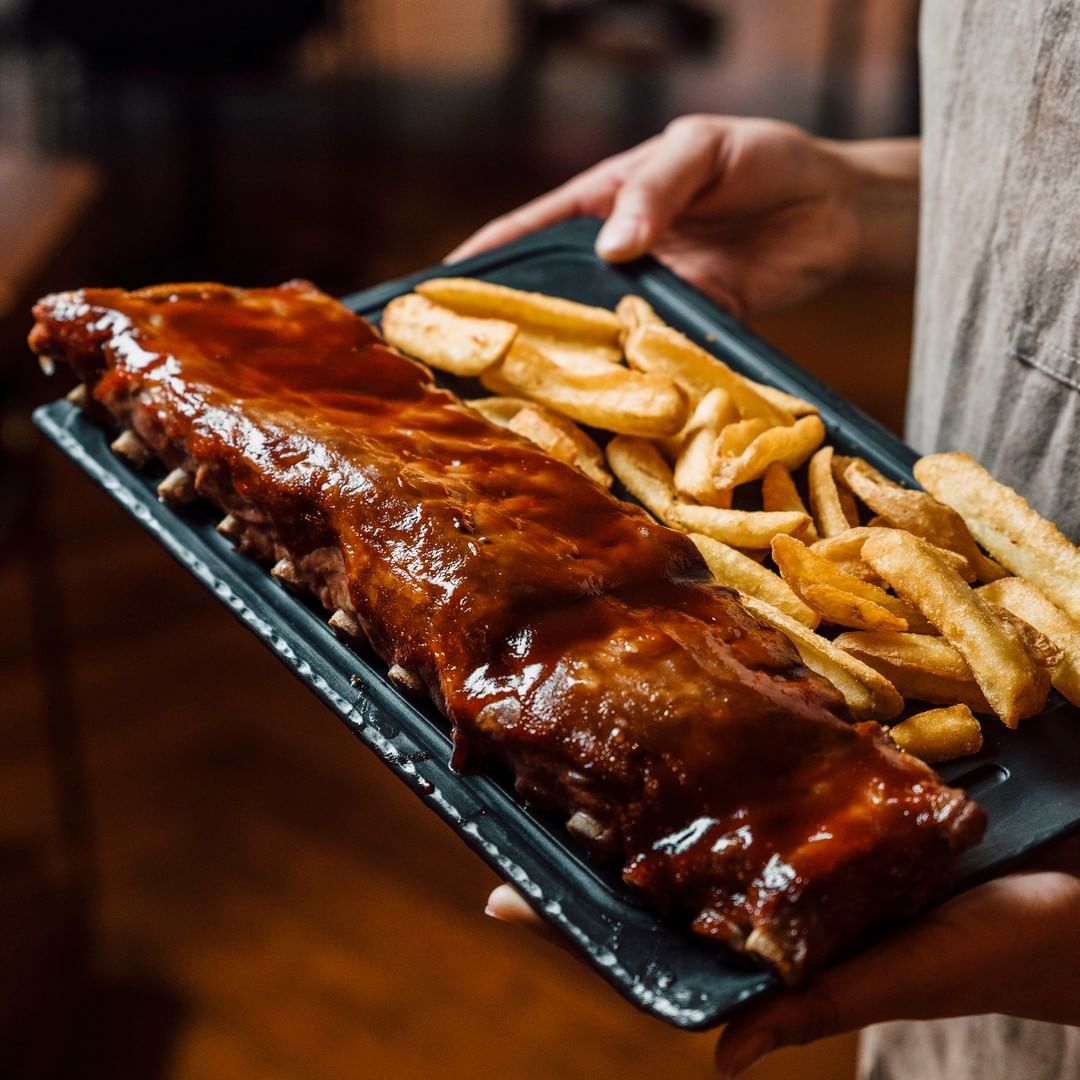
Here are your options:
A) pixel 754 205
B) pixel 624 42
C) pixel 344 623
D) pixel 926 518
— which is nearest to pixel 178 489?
pixel 344 623

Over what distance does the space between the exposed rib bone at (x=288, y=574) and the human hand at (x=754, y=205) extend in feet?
3.56

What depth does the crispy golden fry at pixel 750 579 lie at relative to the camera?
2002 mm

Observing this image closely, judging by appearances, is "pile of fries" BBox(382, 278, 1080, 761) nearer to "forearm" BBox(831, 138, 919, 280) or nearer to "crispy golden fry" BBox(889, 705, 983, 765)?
"crispy golden fry" BBox(889, 705, 983, 765)

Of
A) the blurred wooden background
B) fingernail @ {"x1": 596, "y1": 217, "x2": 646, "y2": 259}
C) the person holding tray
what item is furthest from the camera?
the blurred wooden background

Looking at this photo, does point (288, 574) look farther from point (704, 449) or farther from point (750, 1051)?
point (750, 1051)

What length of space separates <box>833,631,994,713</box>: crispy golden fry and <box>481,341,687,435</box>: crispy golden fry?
53cm

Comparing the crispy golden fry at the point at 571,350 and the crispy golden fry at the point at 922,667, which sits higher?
the crispy golden fry at the point at 571,350

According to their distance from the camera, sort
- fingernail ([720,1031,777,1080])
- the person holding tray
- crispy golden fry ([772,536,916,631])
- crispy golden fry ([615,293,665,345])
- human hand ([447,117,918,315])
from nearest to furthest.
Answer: fingernail ([720,1031,777,1080]) → the person holding tray → crispy golden fry ([772,536,916,631]) → crispy golden fry ([615,293,665,345]) → human hand ([447,117,918,315])

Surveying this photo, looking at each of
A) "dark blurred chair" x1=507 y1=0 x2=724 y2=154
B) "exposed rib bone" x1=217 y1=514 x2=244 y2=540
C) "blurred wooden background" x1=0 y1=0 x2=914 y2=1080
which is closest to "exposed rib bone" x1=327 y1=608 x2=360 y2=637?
"exposed rib bone" x1=217 y1=514 x2=244 y2=540

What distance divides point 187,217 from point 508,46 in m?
3.16

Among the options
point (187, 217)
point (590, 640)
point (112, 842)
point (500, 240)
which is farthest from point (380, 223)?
point (590, 640)

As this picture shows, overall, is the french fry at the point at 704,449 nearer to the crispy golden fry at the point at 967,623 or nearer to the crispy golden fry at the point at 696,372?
the crispy golden fry at the point at 696,372

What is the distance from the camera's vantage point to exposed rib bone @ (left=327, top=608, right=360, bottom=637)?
6.56 feet

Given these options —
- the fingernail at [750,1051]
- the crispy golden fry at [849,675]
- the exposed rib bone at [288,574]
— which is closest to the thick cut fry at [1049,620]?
the crispy golden fry at [849,675]
